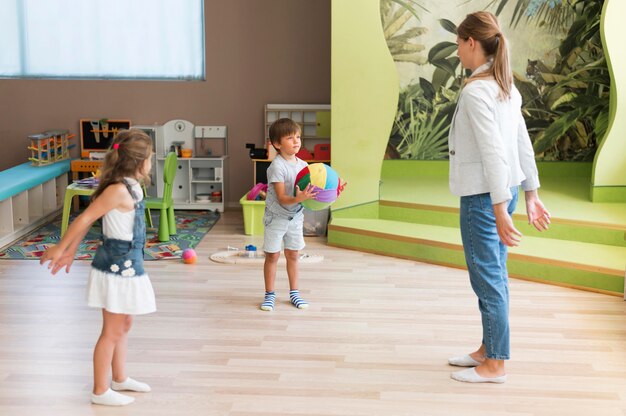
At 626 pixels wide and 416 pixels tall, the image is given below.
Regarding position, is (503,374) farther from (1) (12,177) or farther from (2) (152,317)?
(1) (12,177)

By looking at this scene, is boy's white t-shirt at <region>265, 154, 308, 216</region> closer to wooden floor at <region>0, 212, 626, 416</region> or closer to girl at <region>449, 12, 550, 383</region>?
wooden floor at <region>0, 212, 626, 416</region>

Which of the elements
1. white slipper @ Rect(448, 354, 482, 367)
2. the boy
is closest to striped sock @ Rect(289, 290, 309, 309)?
the boy

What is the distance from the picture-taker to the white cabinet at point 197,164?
777cm

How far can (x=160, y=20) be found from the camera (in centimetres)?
782

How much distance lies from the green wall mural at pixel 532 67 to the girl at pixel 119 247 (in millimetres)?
4654

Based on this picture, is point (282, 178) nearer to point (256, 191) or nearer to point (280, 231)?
point (280, 231)

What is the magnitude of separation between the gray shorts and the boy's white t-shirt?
4cm

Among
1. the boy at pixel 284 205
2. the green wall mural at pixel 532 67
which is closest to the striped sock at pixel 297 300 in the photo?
the boy at pixel 284 205

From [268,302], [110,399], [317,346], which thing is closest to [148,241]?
[268,302]

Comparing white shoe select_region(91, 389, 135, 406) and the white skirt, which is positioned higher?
the white skirt

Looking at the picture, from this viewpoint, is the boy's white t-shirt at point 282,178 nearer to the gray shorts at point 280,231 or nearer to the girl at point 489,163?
the gray shorts at point 280,231

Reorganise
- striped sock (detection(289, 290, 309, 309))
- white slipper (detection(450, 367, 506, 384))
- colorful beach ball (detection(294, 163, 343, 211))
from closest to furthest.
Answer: white slipper (detection(450, 367, 506, 384)), colorful beach ball (detection(294, 163, 343, 211)), striped sock (detection(289, 290, 309, 309))

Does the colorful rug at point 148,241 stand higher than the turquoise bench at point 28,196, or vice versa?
the turquoise bench at point 28,196

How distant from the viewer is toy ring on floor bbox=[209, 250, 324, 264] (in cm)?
576
